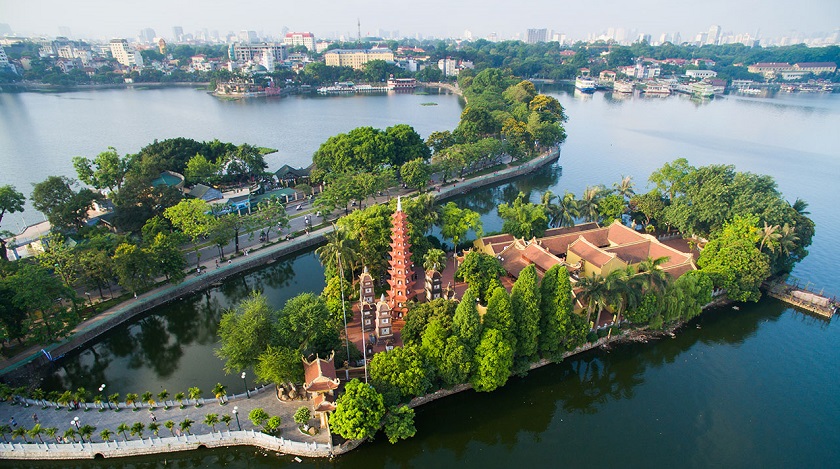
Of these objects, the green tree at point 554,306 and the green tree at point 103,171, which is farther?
the green tree at point 103,171

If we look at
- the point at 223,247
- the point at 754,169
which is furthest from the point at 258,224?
the point at 754,169

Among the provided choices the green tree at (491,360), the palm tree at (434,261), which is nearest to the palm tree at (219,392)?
the green tree at (491,360)

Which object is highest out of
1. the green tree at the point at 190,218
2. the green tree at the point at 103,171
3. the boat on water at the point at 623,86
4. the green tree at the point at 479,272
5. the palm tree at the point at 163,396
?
the boat on water at the point at 623,86

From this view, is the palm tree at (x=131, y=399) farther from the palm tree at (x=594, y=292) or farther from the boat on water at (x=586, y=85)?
the boat on water at (x=586, y=85)

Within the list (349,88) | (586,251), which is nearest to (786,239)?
(586,251)

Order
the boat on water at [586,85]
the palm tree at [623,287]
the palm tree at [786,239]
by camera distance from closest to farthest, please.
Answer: the palm tree at [623,287] < the palm tree at [786,239] < the boat on water at [586,85]

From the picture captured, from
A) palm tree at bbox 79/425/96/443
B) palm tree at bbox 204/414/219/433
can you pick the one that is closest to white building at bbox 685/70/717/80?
palm tree at bbox 204/414/219/433
